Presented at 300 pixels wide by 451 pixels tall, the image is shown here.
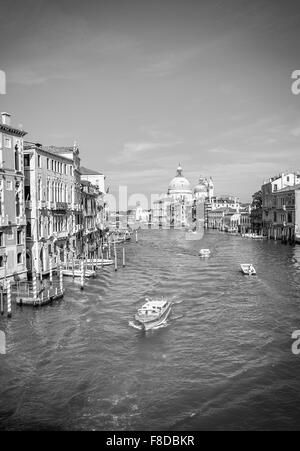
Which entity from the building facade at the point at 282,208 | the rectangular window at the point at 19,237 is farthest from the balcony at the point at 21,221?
the building facade at the point at 282,208

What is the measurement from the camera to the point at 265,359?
17.1 metres

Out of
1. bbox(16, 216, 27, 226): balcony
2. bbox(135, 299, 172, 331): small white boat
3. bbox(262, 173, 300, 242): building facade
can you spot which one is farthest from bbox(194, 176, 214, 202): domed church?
bbox(135, 299, 172, 331): small white boat

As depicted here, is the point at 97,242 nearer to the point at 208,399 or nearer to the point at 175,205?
the point at 208,399

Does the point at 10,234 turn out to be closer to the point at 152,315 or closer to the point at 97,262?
the point at 152,315

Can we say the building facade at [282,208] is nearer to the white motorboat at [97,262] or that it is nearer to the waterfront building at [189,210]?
the white motorboat at [97,262]

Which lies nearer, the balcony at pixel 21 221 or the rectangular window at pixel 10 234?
the rectangular window at pixel 10 234

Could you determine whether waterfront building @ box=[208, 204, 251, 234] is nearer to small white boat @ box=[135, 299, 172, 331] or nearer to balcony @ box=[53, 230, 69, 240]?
balcony @ box=[53, 230, 69, 240]

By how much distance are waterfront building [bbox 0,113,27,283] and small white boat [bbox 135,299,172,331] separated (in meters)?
10.6

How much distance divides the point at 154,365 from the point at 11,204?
16934 millimetres

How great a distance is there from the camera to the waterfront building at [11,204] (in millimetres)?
27703

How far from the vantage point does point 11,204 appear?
28.6 m

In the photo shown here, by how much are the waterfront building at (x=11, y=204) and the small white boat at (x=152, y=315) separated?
10.6 m
